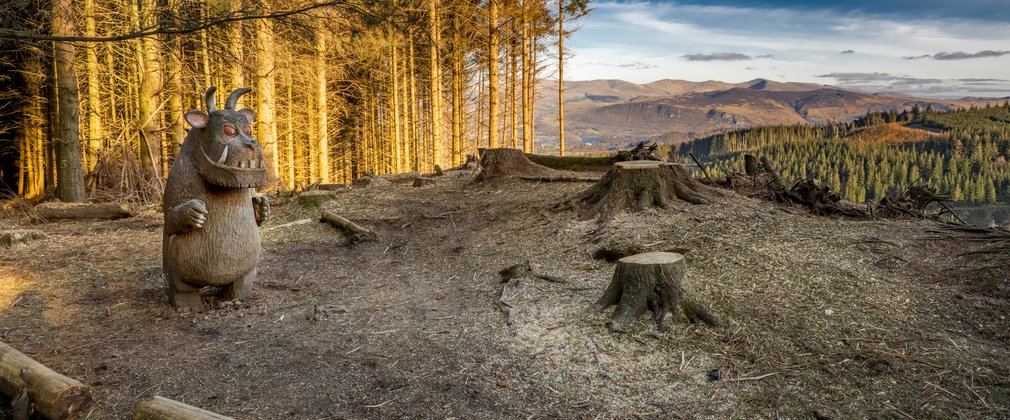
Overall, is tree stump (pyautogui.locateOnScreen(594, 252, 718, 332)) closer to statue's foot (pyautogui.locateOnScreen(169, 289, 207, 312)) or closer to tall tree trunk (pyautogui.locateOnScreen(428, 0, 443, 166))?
statue's foot (pyautogui.locateOnScreen(169, 289, 207, 312))

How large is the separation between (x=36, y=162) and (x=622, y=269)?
21001mm

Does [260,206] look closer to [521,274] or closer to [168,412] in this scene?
[521,274]

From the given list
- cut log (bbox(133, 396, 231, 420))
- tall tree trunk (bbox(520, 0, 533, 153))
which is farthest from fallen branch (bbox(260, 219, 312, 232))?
tall tree trunk (bbox(520, 0, 533, 153))

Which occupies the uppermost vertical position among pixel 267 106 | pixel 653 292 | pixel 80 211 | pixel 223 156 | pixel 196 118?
pixel 267 106

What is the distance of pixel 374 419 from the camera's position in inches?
135

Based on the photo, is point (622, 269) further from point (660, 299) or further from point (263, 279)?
point (263, 279)

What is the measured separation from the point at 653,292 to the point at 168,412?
11.8 feet

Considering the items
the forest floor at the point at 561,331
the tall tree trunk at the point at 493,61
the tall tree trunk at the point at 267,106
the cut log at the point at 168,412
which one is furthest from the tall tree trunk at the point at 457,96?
the cut log at the point at 168,412

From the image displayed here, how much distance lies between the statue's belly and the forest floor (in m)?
0.41

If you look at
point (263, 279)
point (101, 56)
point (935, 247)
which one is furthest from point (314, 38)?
point (101, 56)

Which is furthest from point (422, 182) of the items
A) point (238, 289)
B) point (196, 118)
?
point (196, 118)

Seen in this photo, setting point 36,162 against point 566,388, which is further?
point 36,162

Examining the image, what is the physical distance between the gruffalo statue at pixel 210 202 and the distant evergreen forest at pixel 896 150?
1847 inches

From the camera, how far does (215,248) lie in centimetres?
521
